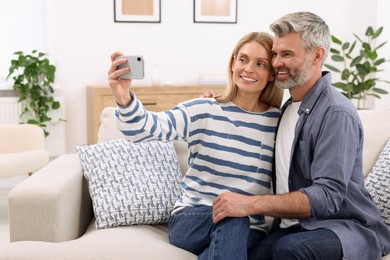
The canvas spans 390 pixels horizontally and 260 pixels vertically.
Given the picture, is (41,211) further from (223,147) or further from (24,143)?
(24,143)

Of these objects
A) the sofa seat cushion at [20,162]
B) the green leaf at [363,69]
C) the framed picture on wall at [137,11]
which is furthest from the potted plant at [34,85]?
the green leaf at [363,69]

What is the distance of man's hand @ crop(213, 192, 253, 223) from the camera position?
6.20 ft

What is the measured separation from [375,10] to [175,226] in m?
4.42

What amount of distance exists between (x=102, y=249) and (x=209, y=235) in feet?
1.25

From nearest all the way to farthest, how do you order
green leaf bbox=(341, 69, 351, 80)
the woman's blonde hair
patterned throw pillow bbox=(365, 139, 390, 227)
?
the woman's blonde hair
patterned throw pillow bbox=(365, 139, 390, 227)
green leaf bbox=(341, 69, 351, 80)

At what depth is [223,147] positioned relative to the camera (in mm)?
2135

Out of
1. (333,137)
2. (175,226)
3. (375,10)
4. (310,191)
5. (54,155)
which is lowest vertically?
(54,155)

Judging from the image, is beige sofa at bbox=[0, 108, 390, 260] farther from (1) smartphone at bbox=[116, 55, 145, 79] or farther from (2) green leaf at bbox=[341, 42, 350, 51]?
(2) green leaf at bbox=[341, 42, 350, 51]

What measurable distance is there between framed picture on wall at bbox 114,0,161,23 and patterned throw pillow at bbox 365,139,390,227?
3518mm

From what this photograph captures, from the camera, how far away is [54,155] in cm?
538

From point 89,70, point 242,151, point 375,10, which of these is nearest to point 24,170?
point 89,70

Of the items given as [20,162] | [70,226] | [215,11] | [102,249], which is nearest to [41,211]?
[70,226]

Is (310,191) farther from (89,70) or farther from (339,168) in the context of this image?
(89,70)

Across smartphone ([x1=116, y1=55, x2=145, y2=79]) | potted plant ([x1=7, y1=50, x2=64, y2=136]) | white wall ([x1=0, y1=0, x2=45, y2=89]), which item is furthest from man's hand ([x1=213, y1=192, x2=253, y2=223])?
white wall ([x1=0, y1=0, x2=45, y2=89])
